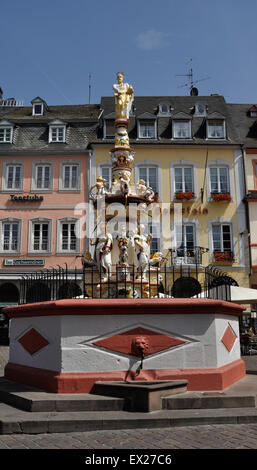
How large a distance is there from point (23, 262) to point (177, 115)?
1370 centimetres

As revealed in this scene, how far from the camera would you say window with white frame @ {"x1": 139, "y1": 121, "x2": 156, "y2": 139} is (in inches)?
1193

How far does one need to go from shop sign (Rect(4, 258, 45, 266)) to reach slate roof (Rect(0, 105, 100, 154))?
695cm

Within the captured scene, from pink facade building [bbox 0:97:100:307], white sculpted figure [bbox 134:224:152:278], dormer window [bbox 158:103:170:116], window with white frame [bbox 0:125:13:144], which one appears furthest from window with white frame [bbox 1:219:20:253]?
white sculpted figure [bbox 134:224:152:278]

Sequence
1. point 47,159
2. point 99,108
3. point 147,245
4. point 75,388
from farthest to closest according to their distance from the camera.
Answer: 1. point 99,108
2. point 47,159
3. point 147,245
4. point 75,388

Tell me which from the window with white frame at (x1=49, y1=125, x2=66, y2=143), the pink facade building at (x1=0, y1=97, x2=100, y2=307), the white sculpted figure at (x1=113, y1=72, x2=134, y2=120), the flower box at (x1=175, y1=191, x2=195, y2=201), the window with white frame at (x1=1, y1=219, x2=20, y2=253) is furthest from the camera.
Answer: the window with white frame at (x1=49, y1=125, x2=66, y2=143)

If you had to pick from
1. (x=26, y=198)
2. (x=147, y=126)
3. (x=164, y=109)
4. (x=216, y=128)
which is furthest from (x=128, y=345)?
(x=164, y=109)

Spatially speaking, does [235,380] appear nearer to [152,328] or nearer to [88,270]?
[152,328]

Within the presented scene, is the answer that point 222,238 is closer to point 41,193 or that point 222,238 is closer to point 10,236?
point 41,193

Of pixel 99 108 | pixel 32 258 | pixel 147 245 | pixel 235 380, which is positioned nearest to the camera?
pixel 235 380

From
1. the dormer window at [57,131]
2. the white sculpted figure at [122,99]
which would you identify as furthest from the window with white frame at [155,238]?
the white sculpted figure at [122,99]

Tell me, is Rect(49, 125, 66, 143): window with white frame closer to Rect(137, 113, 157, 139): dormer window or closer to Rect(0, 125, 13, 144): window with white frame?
Rect(0, 125, 13, 144): window with white frame
